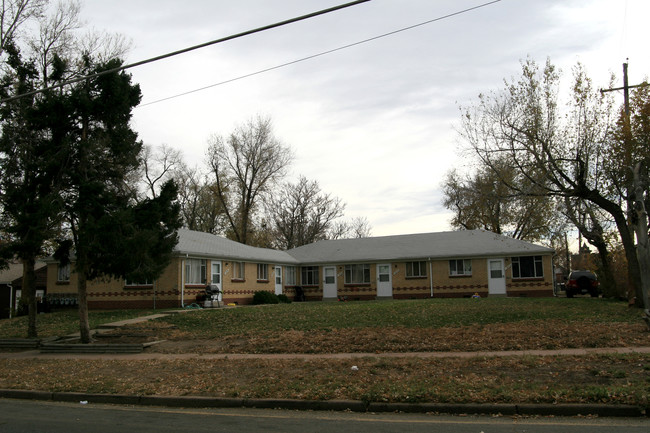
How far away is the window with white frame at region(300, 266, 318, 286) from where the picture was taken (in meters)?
41.7

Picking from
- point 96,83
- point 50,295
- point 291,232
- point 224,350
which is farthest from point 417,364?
point 291,232

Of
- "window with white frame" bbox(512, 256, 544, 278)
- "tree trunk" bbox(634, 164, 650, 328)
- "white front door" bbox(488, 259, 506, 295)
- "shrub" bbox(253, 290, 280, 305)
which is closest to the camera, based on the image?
"tree trunk" bbox(634, 164, 650, 328)

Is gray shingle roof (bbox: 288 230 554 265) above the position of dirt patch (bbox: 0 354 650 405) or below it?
above

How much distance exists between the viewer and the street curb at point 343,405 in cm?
797

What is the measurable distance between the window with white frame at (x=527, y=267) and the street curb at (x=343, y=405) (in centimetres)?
2882

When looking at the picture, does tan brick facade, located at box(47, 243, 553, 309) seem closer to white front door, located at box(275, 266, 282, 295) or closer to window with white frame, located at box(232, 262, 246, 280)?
window with white frame, located at box(232, 262, 246, 280)

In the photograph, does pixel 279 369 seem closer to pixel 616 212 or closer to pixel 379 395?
pixel 379 395

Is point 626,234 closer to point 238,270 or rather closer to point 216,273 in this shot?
point 216,273

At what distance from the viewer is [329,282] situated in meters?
40.7

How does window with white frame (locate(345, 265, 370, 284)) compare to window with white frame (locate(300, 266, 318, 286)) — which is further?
window with white frame (locate(300, 266, 318, 286))

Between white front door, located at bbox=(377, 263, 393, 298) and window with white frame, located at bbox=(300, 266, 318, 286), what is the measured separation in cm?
536

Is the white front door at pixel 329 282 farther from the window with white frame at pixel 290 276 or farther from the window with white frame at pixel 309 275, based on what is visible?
the window with white frame at pixel 290 276

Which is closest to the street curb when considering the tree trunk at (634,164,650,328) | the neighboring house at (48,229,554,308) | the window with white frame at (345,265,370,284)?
the tree trunk at (634,164,650,328)

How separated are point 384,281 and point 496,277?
775 cm
